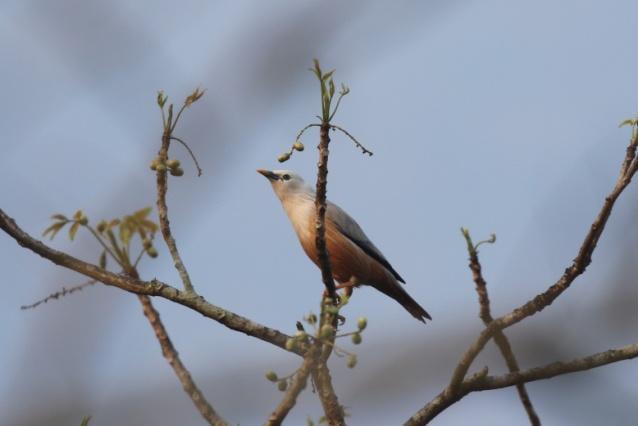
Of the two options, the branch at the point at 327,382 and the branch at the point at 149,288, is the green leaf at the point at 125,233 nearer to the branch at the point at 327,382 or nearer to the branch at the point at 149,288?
the branch at the point at 149,288

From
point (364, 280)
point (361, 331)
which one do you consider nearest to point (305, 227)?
point (364, 280)

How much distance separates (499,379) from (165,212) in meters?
2.03

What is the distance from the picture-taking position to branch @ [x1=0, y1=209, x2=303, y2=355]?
3730mm

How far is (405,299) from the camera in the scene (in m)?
9.27

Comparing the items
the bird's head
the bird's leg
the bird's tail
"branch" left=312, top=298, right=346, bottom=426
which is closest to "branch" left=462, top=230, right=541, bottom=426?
Answer: "branch" left=312, top=298, right=346, bottom=426

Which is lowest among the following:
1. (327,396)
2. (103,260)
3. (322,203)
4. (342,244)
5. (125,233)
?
(327,396)

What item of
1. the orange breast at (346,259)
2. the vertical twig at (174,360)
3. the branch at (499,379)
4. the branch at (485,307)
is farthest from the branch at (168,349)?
the orange breast at (346,259)

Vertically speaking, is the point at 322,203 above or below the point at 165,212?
below

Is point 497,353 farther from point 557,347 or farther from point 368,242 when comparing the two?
point 368,242

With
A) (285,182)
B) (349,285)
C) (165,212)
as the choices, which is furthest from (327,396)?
(285,182)

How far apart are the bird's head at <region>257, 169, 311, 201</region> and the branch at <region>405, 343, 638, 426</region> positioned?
6.02 metres

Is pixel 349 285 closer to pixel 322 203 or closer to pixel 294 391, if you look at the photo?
pixel 322 203

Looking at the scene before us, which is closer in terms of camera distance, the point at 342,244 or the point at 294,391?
the point at 294,391

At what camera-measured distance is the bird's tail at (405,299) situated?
9211mm
